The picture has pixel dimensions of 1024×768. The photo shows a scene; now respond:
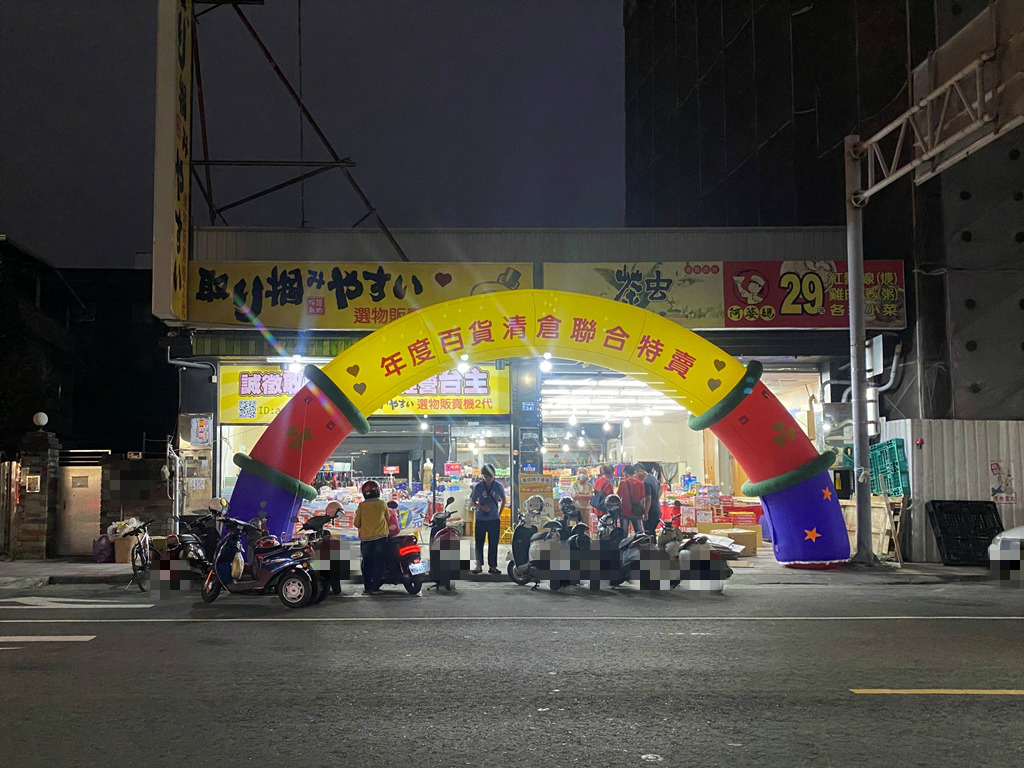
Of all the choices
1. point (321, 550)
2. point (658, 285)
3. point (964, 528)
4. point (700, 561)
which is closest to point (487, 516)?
point (321, 550)

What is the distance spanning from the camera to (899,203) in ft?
59.3

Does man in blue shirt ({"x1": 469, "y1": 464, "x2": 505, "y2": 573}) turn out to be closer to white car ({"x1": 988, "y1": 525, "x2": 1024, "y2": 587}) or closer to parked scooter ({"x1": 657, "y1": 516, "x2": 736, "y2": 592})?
parked scooter ({"x1": 657, "y1": 516, "x2": 736, "y2": 592})

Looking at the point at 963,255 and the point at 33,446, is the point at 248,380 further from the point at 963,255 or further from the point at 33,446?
→ the point at 963,255

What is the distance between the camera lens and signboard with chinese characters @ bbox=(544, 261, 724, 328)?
1830cm

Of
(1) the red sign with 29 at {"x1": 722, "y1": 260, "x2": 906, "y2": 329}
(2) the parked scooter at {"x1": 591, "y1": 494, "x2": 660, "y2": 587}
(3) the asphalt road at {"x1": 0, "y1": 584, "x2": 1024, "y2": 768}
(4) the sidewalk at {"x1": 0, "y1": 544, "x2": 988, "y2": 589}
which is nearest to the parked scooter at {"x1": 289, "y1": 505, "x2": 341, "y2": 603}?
(3) the asphalt road at {"x1": 0, "y1": 584, "x2": 1024, "y2": 768}

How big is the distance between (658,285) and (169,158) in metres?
9.56

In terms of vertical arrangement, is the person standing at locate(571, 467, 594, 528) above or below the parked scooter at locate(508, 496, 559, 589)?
above

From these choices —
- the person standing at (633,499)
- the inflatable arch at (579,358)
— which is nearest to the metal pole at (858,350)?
the inflatable arch at (579,358)

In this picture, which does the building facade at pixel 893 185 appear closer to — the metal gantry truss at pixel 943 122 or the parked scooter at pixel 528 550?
the metal gantry truss at pixel 943 122

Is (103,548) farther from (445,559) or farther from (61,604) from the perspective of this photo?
(445,559)

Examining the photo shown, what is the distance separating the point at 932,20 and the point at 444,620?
15.1 metres

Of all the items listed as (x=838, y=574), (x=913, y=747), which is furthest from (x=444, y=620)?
(x=838, y=574)

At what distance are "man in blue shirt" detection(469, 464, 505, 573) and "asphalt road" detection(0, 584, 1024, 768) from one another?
339 cm

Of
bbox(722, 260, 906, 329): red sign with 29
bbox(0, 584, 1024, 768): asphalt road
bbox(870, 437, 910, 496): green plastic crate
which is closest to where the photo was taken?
bbox(0, 584, 1024, 768): asphalt road
